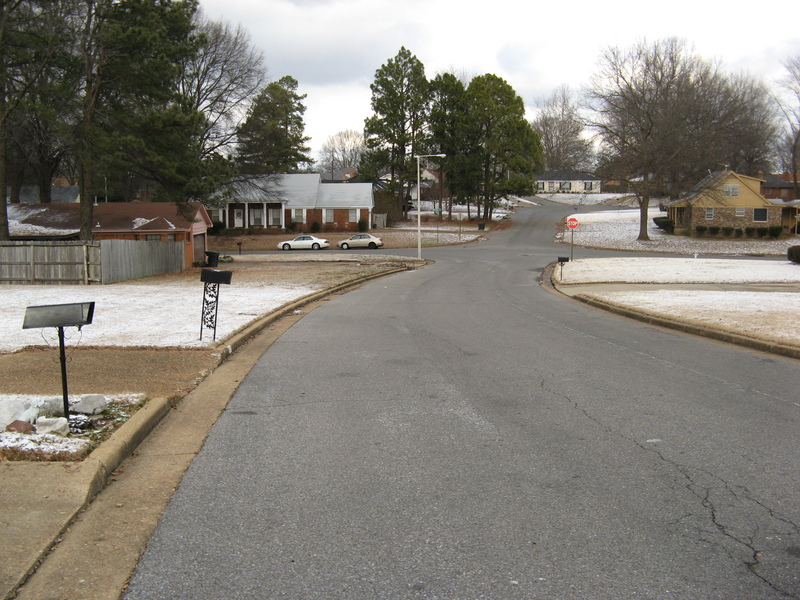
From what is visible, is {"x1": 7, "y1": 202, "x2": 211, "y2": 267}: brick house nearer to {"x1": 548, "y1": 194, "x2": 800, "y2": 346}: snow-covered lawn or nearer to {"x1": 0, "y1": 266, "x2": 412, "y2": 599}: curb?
{"x1": 548, "y1": 194, "x2": 800, "y2": 346}: snow-covered lawn

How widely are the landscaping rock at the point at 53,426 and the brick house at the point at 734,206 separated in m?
65.3

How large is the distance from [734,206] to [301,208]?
141 ft

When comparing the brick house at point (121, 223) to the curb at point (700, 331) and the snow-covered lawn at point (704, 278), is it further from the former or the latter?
the curb at point (700, 331)

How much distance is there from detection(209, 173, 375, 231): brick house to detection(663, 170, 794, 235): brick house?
1284 inches

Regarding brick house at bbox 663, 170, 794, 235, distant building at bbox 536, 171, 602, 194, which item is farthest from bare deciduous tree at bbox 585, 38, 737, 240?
distant building at bbox 536, 171, 602, 194

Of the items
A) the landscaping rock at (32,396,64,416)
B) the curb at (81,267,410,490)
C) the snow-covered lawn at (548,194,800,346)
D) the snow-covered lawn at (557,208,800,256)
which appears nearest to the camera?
the curb at (81,267,410,490)

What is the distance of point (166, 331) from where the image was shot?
12945 millimetres

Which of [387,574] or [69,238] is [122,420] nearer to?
[387,574]

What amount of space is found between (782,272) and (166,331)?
29622 mm

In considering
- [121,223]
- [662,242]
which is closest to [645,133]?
[662,242]

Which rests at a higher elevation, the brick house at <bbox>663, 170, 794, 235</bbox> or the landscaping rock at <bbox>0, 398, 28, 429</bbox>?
the brick house at <bbox>663, 170, 794, 235</bbox>

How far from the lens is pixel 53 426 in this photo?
20.3 ft

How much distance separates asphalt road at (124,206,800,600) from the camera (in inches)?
154

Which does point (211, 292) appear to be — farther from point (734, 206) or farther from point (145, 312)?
point (734, 206)
